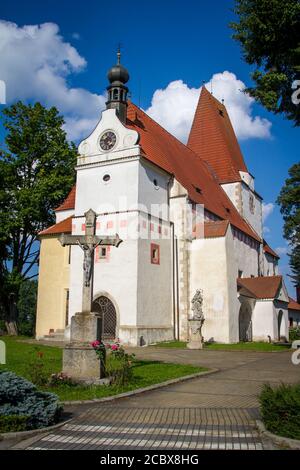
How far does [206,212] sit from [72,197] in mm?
8400

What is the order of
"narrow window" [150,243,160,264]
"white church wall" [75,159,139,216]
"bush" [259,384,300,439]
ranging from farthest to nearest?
"narrow window" [150,243,160,264] < "white church wall" [75,159,139,216] < "bush" [259,384,300,439]

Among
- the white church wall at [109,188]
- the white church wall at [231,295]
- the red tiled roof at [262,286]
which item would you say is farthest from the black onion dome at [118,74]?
the red tiled roof at [262,286]

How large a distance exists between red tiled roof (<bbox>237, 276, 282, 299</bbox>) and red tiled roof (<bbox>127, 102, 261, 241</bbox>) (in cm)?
412

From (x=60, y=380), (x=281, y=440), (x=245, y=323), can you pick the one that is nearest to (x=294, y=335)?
(x=245, y=323)

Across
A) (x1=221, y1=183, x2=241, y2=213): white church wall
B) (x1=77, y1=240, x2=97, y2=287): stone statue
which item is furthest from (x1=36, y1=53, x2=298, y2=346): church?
(x1=77, y1=240, x2=97, y2=287): stone statue

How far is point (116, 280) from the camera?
22.1m

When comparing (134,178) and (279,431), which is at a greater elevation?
(134,178)

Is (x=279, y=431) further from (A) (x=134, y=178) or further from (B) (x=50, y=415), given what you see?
(A) (x=134, y=178)

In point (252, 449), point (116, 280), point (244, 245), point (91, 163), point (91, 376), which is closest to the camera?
point (252, 449)

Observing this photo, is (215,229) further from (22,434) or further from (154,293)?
(22,434)

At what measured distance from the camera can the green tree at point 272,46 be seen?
1174 centimetres

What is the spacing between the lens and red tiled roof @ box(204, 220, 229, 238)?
2466cm

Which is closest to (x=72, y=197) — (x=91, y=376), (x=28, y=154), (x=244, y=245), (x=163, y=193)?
(x=28, y=154)

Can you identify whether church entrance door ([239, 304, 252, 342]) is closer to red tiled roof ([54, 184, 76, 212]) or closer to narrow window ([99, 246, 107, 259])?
narrow window ([99, 246, 107, 259])
